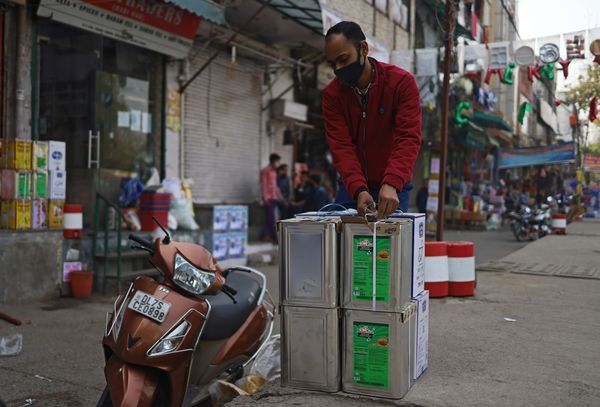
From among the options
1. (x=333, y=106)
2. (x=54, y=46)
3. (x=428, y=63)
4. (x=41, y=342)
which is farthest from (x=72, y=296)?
(x=428, y=63)

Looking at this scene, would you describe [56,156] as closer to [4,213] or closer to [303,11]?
[4,213]

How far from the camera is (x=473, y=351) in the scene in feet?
13.0

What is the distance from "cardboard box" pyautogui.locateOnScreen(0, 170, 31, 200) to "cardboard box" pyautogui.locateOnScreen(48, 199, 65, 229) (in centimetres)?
34

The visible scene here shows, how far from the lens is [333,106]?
3.34 metres

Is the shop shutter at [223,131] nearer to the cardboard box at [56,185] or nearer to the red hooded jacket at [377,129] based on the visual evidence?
the cardboard box at [56,185]

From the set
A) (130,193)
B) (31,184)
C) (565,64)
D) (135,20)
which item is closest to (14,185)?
(31,184)

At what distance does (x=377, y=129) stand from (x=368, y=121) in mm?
68

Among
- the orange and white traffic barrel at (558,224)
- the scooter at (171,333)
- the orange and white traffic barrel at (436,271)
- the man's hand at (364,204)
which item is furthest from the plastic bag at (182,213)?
the orange and white traffic barrel at (558,224)

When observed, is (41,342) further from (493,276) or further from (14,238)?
(493,276)

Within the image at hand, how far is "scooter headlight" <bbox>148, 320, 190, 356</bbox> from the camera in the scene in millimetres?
2956

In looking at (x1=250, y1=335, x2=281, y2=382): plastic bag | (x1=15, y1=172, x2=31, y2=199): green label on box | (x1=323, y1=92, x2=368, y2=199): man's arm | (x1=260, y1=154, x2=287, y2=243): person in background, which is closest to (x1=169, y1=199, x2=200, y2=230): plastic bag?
(x1=15, y1=172, x2=31, y2=199): green label on box

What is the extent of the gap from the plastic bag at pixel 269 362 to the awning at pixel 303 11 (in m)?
7.45

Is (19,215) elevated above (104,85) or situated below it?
below

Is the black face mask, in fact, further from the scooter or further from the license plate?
the license plate
